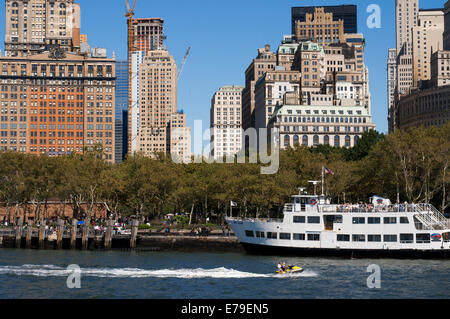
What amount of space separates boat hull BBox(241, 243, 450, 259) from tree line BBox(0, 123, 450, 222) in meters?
19.8

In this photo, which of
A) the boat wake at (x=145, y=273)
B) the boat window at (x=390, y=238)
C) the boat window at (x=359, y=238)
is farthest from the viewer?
the boat window at (x=359, y=238)

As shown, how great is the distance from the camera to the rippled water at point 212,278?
183 ft

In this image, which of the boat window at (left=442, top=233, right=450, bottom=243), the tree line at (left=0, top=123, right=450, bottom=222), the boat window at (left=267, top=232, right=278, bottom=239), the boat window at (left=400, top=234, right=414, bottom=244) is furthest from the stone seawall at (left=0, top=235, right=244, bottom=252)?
the boat window at (left=442, top=233, right=450, bottom=243)

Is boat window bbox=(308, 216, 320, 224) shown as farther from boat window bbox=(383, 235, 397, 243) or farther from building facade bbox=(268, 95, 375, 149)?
building facade bbox=(268, 95, 375, 149)

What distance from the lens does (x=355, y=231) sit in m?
81.7

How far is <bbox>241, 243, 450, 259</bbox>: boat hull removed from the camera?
79.2m

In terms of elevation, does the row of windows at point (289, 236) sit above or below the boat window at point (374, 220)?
below

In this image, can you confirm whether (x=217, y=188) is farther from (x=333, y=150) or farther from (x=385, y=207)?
(x=333, y=150)

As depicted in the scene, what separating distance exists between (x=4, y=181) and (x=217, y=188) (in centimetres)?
3798

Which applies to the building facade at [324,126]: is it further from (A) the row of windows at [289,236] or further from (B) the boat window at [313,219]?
(B) the boat window at [313,219]

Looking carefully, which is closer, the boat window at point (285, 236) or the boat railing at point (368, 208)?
the boat railing at point (368, 208)

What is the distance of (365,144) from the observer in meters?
148

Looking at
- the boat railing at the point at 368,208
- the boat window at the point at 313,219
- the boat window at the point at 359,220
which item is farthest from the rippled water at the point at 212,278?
the boat railing at the point at 368,208
